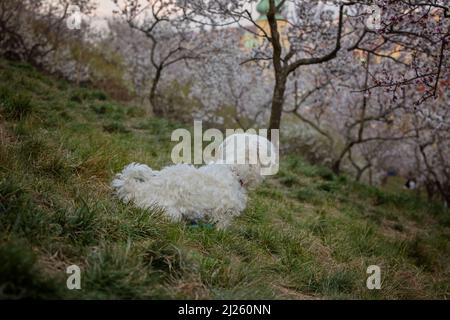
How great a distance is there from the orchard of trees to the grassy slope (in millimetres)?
2225

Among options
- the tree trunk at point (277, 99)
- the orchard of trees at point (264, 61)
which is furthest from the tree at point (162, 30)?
the tree trunk at point (277, 99)

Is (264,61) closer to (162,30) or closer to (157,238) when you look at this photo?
(162,30)

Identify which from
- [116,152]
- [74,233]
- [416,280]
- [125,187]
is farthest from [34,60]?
[416,280]

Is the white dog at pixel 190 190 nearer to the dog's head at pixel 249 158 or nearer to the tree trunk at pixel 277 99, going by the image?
the dog's head at pixel 249 158

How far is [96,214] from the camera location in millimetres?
3398

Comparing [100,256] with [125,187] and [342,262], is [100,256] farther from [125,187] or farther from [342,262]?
[342,262]

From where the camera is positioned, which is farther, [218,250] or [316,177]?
[316,177]

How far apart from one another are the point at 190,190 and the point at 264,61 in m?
8.51

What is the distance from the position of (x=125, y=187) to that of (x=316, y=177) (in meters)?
5.69

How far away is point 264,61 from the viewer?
12.0 m

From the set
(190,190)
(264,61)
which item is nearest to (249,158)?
(190,190)

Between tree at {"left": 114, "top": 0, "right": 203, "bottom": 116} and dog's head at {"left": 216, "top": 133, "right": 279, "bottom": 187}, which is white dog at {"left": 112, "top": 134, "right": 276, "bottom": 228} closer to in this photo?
dog's head at {"left": 216, "top": 133, "right": 279, "bottom": 187}

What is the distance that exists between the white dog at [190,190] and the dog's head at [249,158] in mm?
11

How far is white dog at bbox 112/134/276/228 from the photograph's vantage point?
4.20m
